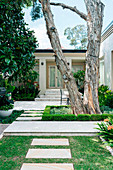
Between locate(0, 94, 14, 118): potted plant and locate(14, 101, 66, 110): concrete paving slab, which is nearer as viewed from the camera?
locate(0, 94, 14, 118): potted plant

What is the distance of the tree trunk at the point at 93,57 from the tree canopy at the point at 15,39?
2083 mm

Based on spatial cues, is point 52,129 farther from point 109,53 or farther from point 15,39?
point 109,53

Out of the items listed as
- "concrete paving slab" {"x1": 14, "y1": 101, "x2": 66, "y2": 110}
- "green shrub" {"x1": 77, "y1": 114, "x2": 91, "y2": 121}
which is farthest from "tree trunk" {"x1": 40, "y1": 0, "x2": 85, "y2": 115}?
"concrete paving slab" {"x1": 14, "y1": 101, "x2": 66, "y2": 110}

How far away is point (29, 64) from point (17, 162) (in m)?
3.50

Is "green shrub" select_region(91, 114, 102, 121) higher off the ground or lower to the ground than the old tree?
lower

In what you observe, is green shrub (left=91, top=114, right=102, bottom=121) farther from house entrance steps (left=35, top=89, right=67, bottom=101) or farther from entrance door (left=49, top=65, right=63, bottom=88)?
entrance door (left=49, top=65, right=63, bottom=88)

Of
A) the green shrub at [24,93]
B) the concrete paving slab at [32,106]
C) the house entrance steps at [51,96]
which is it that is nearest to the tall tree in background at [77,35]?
the house entrance steps at [51,96]

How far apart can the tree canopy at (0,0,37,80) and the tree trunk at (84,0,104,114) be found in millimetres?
2083

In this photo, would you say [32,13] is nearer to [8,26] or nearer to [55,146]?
[8,26]

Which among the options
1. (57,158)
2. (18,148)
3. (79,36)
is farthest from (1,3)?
(79,36)

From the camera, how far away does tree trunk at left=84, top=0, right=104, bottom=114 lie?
626cm

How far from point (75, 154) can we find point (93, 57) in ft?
12.4

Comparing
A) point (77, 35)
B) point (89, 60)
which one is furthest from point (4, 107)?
point (77, 35)

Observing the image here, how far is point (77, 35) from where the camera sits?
32.3m
